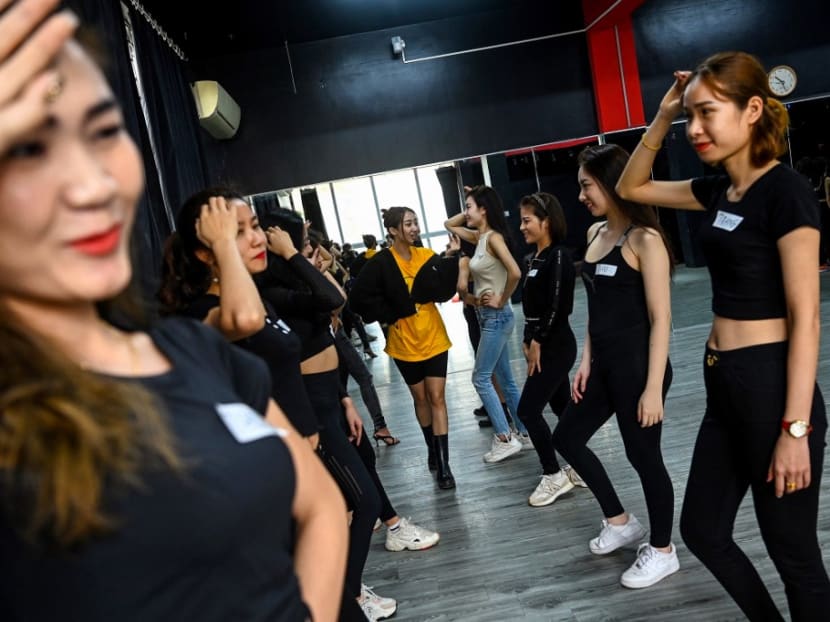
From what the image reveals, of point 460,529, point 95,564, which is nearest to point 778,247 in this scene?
point 95,564

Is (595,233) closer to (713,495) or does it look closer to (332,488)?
(713,495)

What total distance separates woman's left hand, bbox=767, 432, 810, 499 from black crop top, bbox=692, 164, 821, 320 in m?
0.30

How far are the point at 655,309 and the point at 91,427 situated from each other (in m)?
2.06

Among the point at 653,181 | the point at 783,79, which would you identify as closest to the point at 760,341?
the point at 653,181

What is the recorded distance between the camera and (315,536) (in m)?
0.86

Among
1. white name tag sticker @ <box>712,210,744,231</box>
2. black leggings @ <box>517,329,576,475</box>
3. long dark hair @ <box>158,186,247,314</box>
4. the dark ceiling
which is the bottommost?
black leggings @ <box>517,329,576,475</box>

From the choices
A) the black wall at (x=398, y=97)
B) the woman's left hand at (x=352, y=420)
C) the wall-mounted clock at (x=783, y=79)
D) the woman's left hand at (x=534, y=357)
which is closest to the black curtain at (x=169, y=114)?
the black wall at (x=398, y=97)

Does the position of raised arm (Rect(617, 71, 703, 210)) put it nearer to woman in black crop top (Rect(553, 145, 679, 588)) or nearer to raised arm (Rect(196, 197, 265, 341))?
woman in black crop top (Rect(553, 145, 679, 588))

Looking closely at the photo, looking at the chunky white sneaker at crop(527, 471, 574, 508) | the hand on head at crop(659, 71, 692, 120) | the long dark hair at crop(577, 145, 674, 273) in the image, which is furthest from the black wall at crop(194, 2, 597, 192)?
the hand on head at crop(659, 71, 692, 120)

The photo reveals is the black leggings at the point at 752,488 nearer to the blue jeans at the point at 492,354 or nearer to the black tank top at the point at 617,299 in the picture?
the black tank top at the point at 617,299

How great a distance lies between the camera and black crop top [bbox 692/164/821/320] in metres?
1.51

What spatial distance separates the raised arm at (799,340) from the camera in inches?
58.9

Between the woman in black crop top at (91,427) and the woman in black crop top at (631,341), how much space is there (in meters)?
1.87

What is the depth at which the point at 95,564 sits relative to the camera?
0.61m
